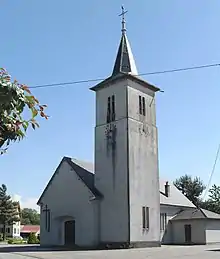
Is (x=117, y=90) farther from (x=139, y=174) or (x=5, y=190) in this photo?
(x=5, y=190)

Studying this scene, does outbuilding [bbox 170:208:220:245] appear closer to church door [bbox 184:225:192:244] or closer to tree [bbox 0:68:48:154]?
church door [bbox 184:225:192:244]

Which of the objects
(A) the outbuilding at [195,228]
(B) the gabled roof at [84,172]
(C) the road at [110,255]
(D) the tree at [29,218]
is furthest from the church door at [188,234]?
(D) the tree at [29,218]

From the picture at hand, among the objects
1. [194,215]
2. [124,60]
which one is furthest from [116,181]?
[194,215]

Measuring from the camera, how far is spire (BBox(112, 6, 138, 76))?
37719mm

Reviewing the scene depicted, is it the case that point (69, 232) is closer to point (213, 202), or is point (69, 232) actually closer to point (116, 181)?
point (116, 181)

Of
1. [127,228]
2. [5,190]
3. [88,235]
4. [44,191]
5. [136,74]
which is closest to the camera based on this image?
[127,228]

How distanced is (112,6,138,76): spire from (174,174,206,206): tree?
42.4 m

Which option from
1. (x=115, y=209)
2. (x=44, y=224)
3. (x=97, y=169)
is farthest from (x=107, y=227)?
(x=44, y=224)

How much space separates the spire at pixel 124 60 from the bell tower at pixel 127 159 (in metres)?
0.10

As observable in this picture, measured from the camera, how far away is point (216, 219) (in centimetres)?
4147

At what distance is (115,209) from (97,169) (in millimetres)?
4134

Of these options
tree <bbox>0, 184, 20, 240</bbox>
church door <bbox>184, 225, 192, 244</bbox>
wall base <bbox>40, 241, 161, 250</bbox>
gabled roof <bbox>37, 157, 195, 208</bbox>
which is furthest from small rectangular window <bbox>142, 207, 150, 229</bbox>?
tree <bbox>0, 184, 20, 240</bbox>

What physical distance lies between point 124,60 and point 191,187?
43.6 metres

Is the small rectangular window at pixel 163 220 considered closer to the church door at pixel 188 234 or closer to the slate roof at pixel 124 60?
the church door at pixel 188 234
